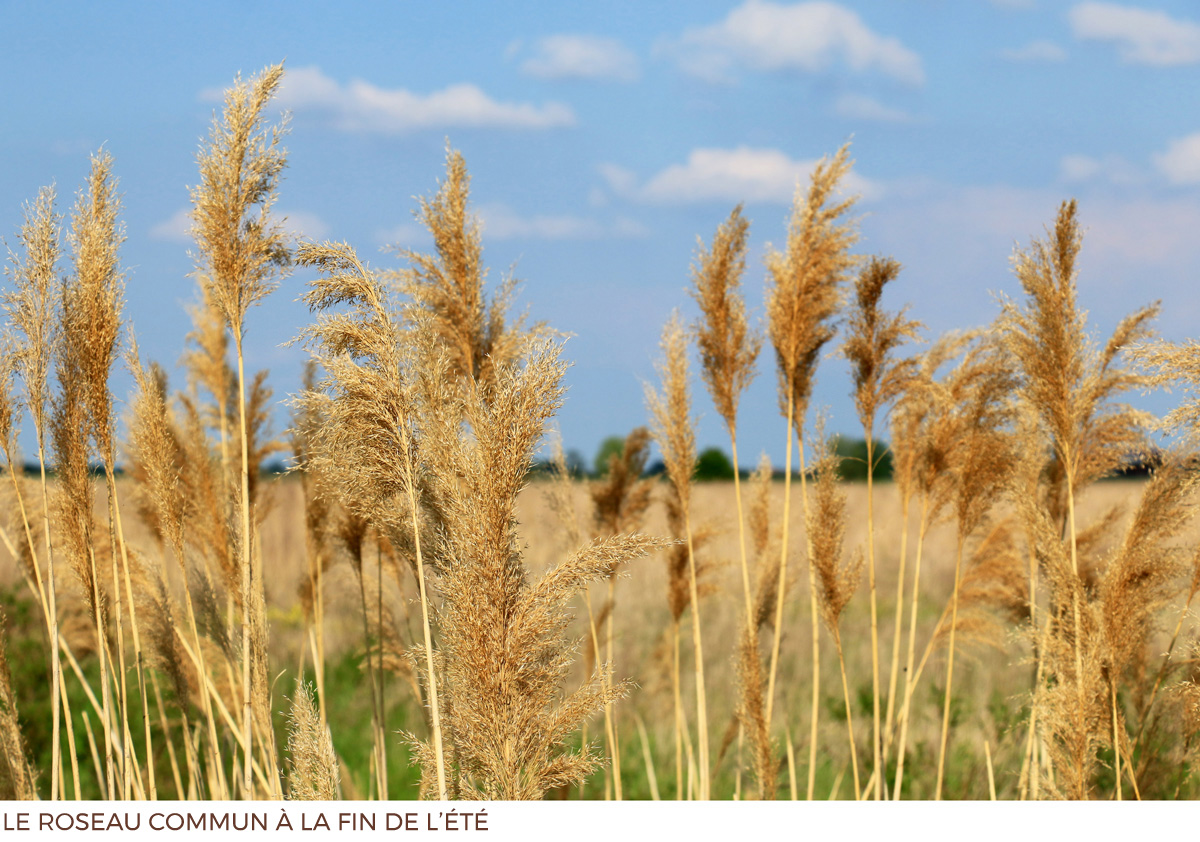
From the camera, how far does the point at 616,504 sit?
4.42m

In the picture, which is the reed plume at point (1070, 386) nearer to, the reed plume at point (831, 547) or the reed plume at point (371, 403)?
the reed plume at point (831, 547)

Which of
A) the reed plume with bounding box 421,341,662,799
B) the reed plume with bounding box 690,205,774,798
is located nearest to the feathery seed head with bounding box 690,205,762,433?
the reed plume with bounding box 690,205,774,798

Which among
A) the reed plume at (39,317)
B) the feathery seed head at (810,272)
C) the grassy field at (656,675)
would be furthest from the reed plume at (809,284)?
the reed plume at (39,317)

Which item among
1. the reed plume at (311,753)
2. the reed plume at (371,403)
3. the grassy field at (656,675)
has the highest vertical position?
the reed plume at (371,403)

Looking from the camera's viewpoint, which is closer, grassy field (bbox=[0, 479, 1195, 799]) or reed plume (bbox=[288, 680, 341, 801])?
reed plume (bbox=[288, 680, 341, 801])

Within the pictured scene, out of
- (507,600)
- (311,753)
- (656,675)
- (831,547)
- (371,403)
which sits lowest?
(656,675)

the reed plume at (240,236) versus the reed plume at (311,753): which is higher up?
the reed plume at (240,236)

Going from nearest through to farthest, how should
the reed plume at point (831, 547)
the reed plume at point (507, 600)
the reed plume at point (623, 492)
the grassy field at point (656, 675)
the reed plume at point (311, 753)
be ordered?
1. the reed plume at point (507, 600)
2. the reed plume at point (311, 753)
3. the reed plume at point (831, 547)
4. the reed plume at point (623, 492)
5. the grassy field at point (656, 675)

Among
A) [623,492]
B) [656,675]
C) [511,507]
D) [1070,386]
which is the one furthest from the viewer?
[656,675]

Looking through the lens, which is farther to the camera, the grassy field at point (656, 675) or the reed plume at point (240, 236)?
the grassy field at point (656, 675)

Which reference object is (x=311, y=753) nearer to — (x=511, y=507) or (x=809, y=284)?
(x=511, y=507)

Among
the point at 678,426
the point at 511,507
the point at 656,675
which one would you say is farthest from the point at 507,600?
the point at 656,675

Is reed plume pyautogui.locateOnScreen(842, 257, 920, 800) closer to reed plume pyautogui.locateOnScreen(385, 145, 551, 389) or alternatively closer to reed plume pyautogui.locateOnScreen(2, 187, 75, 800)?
reed plume pyautogui.locateOnScreen(385, 145, 551, 389)
